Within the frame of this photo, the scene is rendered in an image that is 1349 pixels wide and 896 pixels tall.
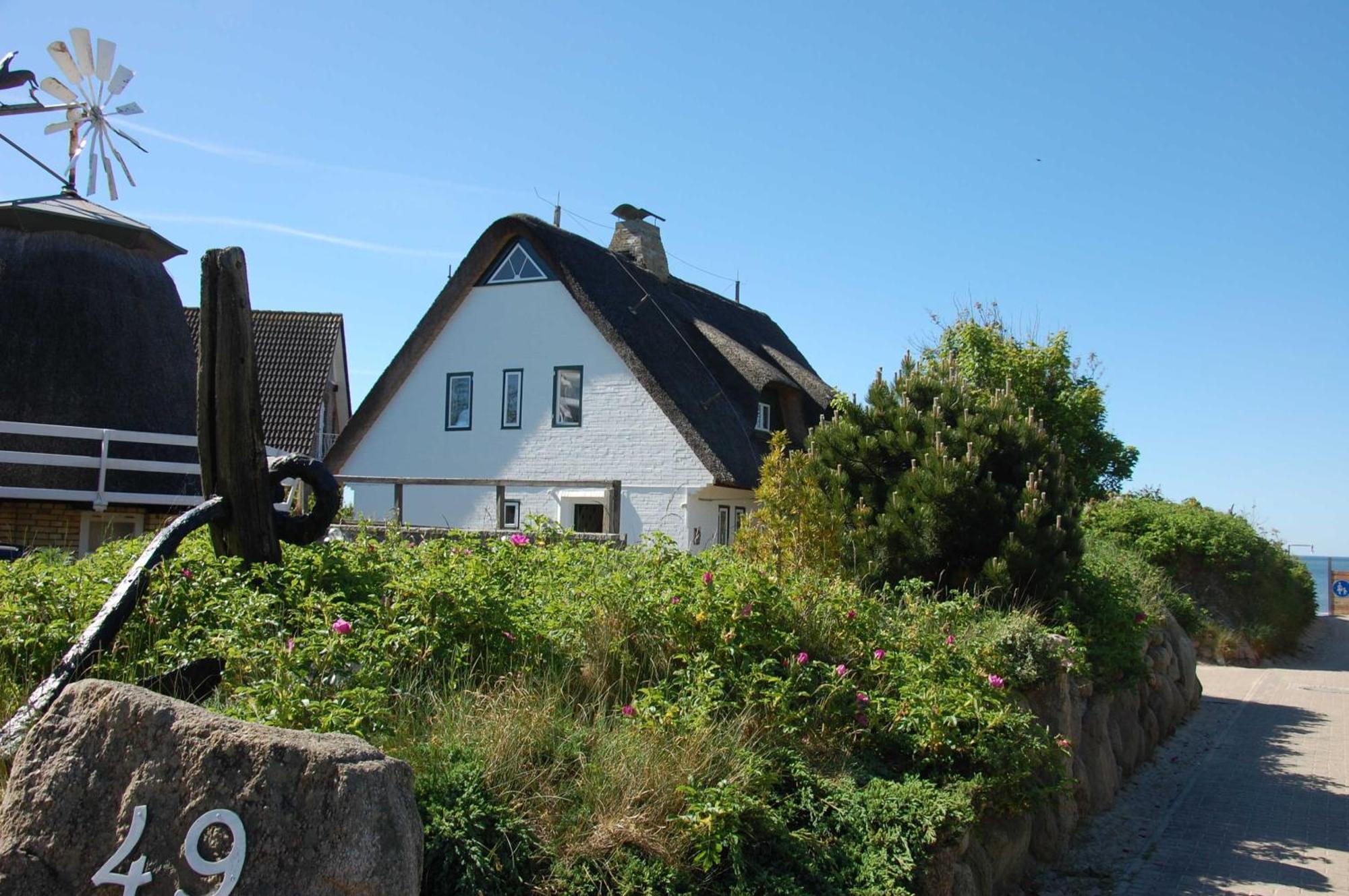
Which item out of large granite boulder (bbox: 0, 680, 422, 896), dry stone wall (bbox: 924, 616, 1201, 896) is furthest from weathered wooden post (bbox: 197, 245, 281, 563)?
dry stone wall (bbox: 924, 616, 1201, 896)

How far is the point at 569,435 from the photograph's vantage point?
19.7 m

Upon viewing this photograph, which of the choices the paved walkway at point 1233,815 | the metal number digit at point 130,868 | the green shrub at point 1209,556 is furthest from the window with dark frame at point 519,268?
the metal number digit at point 130,868

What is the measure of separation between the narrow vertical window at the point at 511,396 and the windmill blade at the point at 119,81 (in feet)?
29.2

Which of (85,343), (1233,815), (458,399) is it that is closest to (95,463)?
(85,343)

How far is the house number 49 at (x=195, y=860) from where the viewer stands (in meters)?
3.22

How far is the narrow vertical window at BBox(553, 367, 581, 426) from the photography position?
779 inches

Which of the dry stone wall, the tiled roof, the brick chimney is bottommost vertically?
the dry stone wall

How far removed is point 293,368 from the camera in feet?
96.3

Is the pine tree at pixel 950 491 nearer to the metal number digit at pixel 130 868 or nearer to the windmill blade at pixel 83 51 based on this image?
the metal number digit at pixel 130 868

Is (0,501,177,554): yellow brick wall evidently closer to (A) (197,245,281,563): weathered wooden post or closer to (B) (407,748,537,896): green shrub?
(A) (197,245,281,563): weathered wooden post

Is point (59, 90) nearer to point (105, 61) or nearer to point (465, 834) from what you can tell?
point (105, 61)

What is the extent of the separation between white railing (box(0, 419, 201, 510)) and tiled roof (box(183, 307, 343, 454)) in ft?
38.8

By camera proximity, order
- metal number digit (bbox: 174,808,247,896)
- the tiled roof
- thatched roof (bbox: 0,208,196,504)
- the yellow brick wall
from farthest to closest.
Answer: the tiled roof
thatched roof (bbox: 0,208,196,504)
the yellow brick wall
metal number digit (bbox: 174,808,247,896)

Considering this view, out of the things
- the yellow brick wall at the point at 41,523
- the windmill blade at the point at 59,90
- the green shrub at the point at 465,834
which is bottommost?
the green shrub at the point at 465,834
